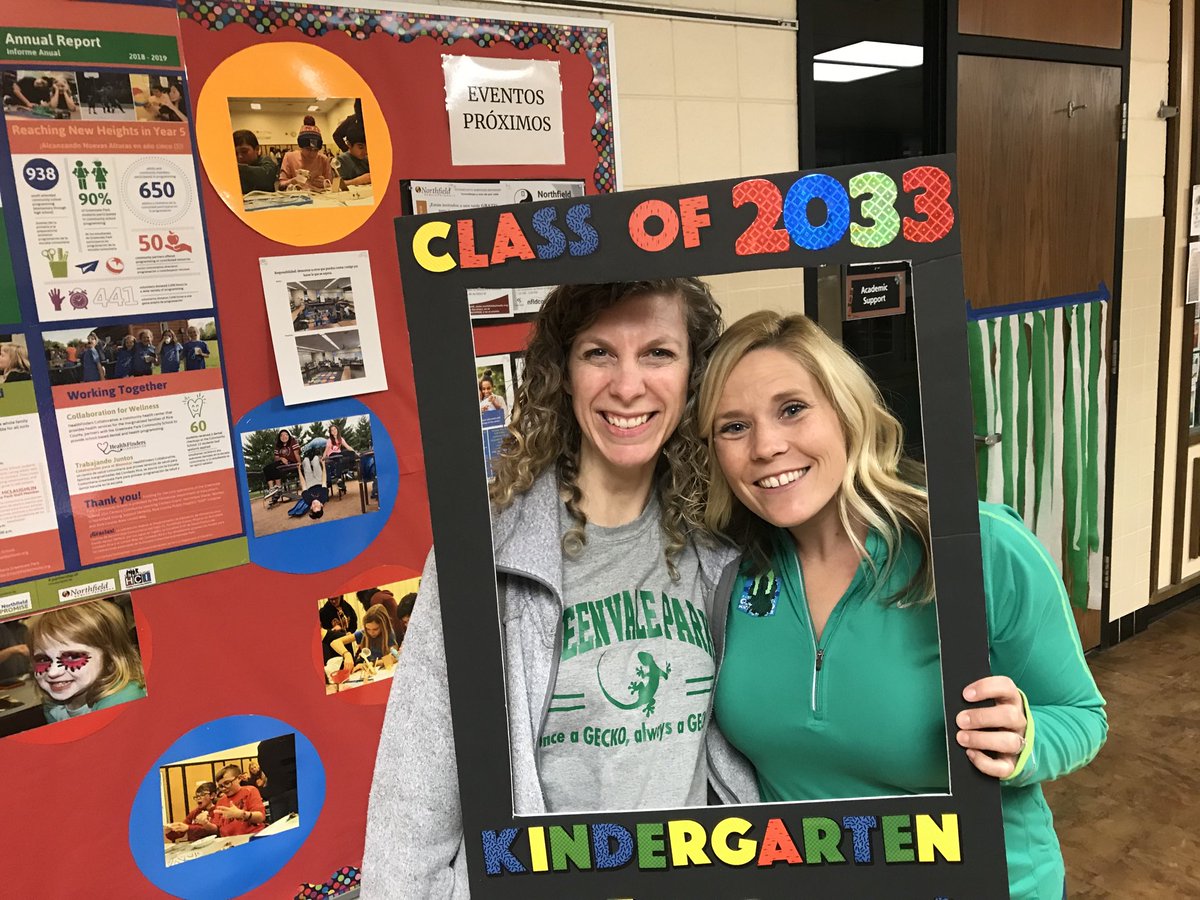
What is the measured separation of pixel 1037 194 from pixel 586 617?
107 inches

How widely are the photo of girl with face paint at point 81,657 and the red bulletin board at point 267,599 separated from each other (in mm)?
27

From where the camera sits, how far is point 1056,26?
2877 millimetres

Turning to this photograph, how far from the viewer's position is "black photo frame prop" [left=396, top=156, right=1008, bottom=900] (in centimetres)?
77

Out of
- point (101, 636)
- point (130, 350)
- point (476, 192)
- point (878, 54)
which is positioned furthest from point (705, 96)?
point (101, 636)

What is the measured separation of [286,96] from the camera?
5.10 ft

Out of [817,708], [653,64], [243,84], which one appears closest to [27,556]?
[243,84]

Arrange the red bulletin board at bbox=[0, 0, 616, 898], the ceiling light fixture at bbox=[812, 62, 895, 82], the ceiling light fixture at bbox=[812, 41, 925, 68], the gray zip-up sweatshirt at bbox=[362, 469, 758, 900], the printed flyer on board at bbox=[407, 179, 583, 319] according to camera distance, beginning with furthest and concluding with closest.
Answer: the ceiling light fixture at bbox=[812, 41, 925, 68], the ceiling light fixture at bbox=[812, 62, 895, 82], the printed flyer on board at bbox=[407, 179, 583, 319], the red bulletin board at bbox=[0, 0, 616, 898], the gray zip-up sweatshirt at bbox=[362, 469, 758, 900]

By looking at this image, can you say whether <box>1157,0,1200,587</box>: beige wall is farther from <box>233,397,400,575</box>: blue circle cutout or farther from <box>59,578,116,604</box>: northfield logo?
<box>59,578,116,604</box>: northfield logo

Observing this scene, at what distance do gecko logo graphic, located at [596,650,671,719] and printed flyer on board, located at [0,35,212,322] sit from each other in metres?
1.09

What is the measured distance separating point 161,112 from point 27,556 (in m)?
0.77

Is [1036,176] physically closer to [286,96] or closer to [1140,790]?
[1140,790]

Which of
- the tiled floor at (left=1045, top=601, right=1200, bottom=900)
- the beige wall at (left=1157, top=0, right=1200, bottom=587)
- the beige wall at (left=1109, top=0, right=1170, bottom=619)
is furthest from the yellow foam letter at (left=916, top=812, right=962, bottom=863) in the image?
the beige wall at (left=1157, top=0, right=1200, bottom=587)

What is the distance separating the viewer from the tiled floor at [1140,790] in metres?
2.25

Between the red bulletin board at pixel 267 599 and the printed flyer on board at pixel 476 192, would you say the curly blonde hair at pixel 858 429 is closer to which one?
the printed flyer on board at pixel 476 192
